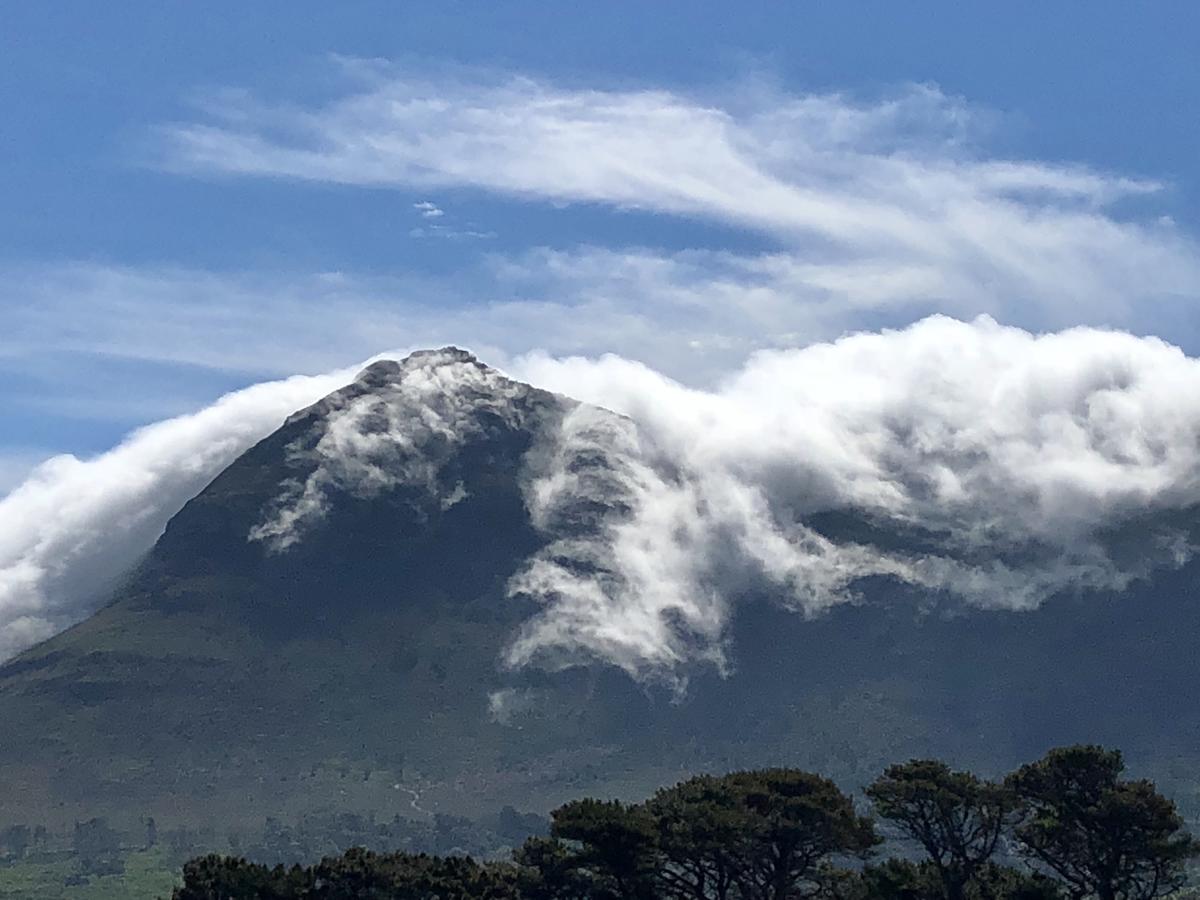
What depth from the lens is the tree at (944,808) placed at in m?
172

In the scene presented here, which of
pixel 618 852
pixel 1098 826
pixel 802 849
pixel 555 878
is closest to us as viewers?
pixel 618 852

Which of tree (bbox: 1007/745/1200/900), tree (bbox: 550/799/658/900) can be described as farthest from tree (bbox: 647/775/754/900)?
tree (bbox: 1007/745/1200/900)

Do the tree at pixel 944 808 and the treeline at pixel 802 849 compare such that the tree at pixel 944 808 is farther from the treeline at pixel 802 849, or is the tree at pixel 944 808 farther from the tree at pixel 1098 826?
the tree at pixel 1098 826

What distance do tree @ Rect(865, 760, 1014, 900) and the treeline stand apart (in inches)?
7.2

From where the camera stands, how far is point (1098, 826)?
167375 mm

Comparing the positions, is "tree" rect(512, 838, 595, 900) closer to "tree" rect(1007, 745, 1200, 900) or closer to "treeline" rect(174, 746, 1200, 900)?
"treeline" rect(174, 746, 1200, 900)

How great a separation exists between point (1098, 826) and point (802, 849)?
29.0 metres

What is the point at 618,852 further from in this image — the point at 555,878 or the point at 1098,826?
the point at 1098,826

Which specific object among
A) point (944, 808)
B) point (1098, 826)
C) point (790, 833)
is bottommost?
point (1098, 826)

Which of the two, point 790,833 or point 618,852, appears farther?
point 790,833

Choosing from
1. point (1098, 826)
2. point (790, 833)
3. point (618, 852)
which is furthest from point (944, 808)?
point (618, 852)

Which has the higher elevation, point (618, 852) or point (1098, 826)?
point (618, 852)

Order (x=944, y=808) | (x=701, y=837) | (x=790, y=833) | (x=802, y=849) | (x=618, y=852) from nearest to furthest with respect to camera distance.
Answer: (x=701, y=837), (x=618, y=852), (x=790, y=833), (x=802, y=849), (x=944, y=808)

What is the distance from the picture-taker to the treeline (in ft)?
541
